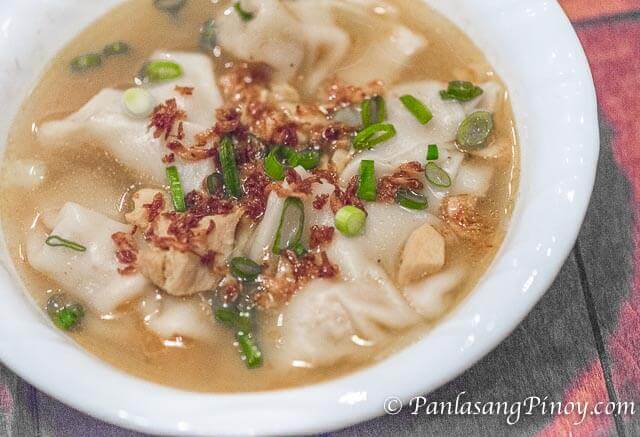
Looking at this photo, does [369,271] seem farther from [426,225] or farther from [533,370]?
[533,370]

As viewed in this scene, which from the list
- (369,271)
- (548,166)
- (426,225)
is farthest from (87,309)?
(548,166)

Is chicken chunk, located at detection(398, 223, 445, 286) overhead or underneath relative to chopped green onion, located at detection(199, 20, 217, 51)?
underneath

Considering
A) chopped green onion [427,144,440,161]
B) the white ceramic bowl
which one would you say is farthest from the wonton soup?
the white ceramic bowl

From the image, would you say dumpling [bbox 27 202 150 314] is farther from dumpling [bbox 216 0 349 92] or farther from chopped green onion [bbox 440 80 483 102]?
chopped green onion [bbox 440 80 483 102]

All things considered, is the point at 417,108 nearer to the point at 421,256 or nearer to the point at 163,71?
the point at 421,256

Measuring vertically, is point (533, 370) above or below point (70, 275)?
below

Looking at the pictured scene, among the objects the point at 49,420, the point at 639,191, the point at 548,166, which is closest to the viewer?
the point at 548,166

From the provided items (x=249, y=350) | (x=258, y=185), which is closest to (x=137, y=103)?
(x=258, y=185)
